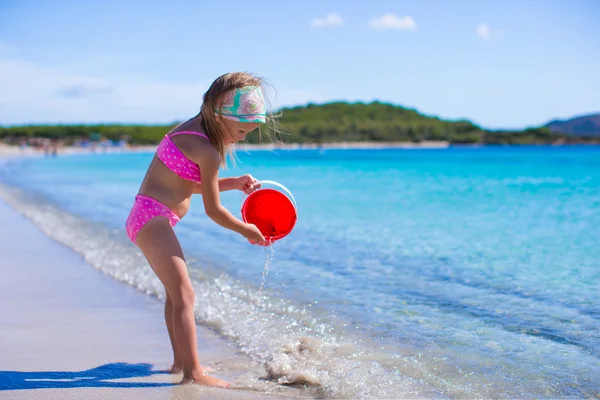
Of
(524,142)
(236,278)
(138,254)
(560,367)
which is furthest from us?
(524,142)

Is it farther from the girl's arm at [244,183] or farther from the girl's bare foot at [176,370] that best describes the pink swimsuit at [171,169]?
the girl's bare foot at [176,370]

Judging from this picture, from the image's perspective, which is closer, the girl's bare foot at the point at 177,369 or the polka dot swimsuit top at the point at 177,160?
the polka dot swimsuit top at the point at 177,160

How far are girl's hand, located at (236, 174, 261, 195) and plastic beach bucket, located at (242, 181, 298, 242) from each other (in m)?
0.03

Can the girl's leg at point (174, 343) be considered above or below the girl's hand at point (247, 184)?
below

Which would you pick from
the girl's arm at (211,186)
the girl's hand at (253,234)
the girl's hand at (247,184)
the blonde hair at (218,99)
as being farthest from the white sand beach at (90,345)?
the blonde hair at (218,99)

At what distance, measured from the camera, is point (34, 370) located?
355cm

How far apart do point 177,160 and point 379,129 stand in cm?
17115

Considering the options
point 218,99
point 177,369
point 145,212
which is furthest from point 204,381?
point 218,99

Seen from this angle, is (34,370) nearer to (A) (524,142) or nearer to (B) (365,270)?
(B) (365,270)

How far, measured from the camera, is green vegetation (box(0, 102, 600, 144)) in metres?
168

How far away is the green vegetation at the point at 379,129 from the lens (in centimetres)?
16762

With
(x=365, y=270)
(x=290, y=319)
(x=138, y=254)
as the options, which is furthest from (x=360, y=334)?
(x=138, y=254)

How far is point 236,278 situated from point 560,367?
3.56 meters

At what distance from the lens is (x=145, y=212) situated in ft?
10.6
